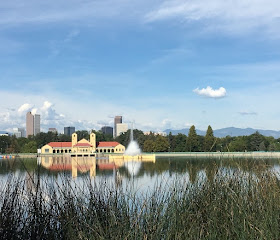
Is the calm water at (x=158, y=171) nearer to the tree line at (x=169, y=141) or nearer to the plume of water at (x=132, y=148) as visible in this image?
the tree line at (x=169, y=141)

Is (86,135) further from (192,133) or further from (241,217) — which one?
Answer: (241,217)

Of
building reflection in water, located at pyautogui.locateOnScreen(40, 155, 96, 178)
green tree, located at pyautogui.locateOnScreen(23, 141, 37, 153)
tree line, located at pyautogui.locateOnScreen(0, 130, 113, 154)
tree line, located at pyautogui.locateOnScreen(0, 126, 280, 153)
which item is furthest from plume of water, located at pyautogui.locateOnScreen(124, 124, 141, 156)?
building reflection in water, located at pyautogui.locateOnScreen(40, 155, 96, 178)

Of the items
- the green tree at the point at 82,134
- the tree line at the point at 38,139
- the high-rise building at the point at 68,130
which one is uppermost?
the high-rise building at the point at 68,130

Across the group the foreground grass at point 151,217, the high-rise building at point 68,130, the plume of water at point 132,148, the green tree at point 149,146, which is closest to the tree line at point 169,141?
the green tree at point 149,146

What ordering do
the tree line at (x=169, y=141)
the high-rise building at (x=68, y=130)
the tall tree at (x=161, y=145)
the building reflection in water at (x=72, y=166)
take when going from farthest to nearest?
the high-rise building at (x=68, y=130) < the tall tree at (x=161, y=145) < the tree line at (x=169, y=141) < the building reflection in water at (x=72, y=166)

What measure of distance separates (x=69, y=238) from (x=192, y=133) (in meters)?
49.3

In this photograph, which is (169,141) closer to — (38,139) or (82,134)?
(38,139)

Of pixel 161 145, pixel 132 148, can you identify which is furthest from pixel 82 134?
pixel 161 145

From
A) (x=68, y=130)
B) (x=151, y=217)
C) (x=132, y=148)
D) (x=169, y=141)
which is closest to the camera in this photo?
(x=151, y=217)

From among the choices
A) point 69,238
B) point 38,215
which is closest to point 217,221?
point 69,238

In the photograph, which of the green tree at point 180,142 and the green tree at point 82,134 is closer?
the green tree at point 180,142

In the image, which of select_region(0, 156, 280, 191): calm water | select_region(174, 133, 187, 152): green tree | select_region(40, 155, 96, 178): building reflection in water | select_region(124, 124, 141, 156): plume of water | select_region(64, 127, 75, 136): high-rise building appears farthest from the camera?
select_region(64, 127, 75, 136): high-rise building

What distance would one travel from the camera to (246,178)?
480cm

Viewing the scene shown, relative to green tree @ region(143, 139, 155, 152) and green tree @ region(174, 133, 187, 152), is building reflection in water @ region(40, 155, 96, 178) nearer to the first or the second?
green tree @ region(174, 133, 187, 152)
